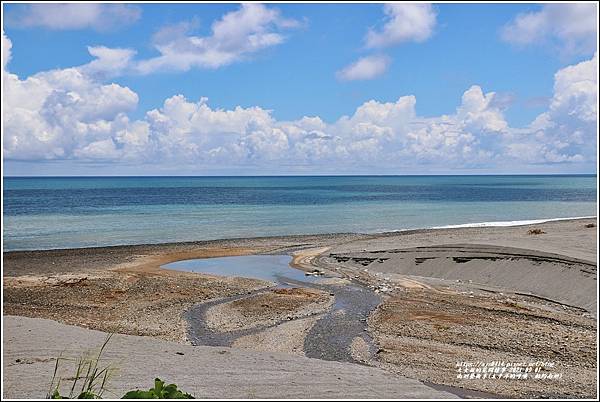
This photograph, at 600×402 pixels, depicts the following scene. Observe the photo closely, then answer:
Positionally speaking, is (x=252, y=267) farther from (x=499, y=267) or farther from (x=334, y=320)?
(x=334, y=320)

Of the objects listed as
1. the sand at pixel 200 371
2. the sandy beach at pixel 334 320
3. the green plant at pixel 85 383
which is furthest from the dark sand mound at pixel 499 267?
the green plant at pixel 85 383

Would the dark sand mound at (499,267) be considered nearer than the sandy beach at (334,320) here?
No

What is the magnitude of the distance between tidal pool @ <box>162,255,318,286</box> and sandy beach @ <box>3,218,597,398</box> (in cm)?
114

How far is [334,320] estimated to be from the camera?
18969mm

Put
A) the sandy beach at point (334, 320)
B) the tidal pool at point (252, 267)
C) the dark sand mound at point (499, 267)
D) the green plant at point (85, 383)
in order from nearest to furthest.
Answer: the green plant at point (85, 383) → the sandy beach at point (334, 320) → the dark sand mound at point (499, 267) → the tidal pool at point (252, 267)

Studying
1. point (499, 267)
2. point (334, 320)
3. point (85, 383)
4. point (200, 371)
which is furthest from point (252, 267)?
point (85, 383)

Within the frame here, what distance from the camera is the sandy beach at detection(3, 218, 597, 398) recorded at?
11922 millimetres

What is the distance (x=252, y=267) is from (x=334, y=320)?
42.4 feet

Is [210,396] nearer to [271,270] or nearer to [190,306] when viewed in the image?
[190,306]

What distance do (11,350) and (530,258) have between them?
2061 centimetres

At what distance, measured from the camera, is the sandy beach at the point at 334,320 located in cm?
1192

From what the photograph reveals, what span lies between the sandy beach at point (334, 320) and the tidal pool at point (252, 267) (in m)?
1.14

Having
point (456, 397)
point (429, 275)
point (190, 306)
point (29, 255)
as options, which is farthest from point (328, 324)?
point (29, 255)

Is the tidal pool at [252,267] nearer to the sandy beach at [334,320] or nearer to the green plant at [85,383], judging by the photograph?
the sandy beach at [334,320]
